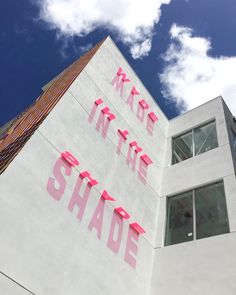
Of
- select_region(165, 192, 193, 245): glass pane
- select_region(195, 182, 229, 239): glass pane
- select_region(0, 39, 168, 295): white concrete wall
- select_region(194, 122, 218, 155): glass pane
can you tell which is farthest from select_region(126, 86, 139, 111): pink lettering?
select_region(195, 182, 229, 239): glass pane

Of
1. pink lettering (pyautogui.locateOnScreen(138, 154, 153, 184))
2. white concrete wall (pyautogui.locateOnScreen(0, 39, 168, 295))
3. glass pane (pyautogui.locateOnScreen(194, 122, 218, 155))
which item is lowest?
white concrete wall (pyautogui.locateOnScreen(0, 39, 168, 295))

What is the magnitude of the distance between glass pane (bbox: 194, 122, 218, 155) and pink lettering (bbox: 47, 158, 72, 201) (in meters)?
6.15

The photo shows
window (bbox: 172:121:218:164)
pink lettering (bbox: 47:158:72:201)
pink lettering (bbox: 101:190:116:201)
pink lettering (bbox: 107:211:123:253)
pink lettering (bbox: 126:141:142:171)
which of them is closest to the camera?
pink lettering (bbox: 47:158:72:201)

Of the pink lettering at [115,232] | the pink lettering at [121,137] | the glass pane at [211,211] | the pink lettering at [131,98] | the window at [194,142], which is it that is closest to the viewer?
the pink lettering at [115,232]

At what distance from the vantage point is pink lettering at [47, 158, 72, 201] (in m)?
7.61

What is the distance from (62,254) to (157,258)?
3.72 m

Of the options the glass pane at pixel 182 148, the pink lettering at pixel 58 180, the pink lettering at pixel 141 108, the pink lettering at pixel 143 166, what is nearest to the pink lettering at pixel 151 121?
the pink lettering at pixel 141 108

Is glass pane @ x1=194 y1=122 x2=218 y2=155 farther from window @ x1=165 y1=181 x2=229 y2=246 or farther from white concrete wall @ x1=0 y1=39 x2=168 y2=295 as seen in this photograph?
window @ x1=165 y1=181 x2=229 y2=246

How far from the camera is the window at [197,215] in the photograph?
376 inches

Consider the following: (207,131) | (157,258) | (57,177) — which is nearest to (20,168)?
(57,177)

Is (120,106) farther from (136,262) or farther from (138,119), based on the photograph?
(136,262)

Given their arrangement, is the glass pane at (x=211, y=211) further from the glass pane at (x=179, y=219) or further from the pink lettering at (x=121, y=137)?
the pink lettering at (x=121, y=137)

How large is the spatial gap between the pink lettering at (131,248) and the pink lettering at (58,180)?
270 centimetres

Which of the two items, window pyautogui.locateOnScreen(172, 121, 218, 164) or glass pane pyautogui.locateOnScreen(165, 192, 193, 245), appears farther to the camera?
window pyautogui.locateOnScreen(172, 121, 218, 164)
